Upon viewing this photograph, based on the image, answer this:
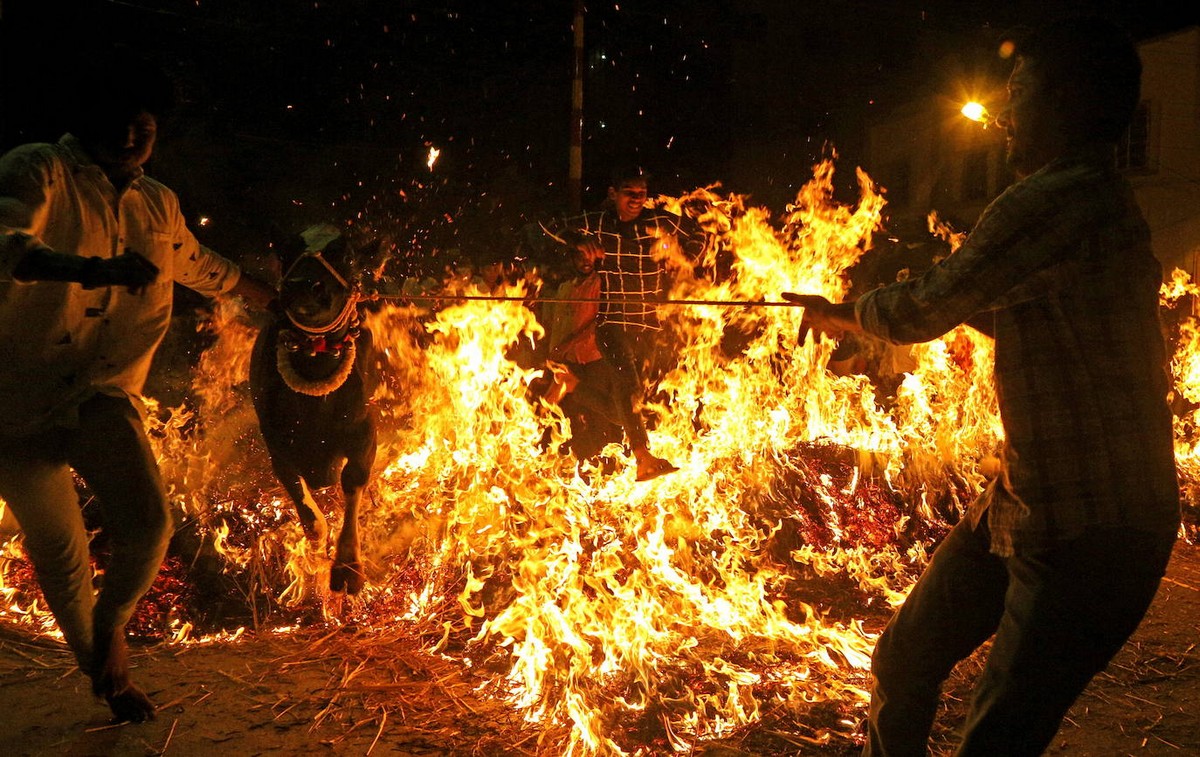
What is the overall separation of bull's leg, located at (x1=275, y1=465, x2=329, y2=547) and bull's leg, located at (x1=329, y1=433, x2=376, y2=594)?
215mm

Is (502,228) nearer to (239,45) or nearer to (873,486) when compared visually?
(239,45)

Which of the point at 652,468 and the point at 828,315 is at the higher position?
the point at 828,315

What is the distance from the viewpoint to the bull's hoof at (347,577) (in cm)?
532

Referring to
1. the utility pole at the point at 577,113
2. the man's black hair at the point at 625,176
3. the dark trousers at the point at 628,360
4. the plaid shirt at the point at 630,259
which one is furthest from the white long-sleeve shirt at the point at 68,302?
the utility pole at the point at 577,113

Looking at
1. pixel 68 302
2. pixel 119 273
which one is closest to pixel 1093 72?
pixel 119 273

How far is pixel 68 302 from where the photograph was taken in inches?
131

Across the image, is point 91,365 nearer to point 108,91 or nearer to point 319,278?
point 108,91

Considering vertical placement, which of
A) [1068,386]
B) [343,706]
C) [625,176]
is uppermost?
[625,176]

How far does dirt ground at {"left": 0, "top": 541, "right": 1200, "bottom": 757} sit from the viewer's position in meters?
3.66

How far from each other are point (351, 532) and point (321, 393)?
0.91m

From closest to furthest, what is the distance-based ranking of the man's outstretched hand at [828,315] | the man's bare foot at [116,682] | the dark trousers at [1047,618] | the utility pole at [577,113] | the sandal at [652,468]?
the dark trousers at [1047,618] → the man's outstretched hand at [828,315] → the man's bare foot at [116,682] → the sandal at [652,468] → the utility pole at [577,113]

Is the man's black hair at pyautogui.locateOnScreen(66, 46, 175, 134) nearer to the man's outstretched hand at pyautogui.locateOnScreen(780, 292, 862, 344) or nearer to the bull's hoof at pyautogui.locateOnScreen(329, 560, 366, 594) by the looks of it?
the man's outstretched hand at pyautogui.locateOnScreen(780, 292, 862, 344)

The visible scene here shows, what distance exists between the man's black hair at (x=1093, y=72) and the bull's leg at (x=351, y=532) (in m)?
4.45

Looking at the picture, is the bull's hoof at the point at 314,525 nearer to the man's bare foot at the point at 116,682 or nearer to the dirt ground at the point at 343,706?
the dirt ground at the point at 343,706
